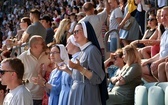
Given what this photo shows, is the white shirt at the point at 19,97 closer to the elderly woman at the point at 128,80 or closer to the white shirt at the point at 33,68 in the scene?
the elderly woman at the point at 128,80

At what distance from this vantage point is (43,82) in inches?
292

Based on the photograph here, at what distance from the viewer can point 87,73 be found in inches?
259

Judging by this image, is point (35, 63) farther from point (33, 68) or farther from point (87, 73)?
point (87, 73)

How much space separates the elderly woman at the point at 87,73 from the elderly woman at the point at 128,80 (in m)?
0.98

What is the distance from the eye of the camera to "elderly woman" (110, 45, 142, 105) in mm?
7809

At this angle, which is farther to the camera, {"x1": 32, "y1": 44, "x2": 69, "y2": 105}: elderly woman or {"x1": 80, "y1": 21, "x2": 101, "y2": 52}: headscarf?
{"x1": 32, "y1": 44, "x2": 69, "y2": 105}: elderly woman

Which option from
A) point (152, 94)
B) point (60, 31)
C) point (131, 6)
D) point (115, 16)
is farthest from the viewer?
point (115, 16)

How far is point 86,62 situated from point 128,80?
127 centimetres

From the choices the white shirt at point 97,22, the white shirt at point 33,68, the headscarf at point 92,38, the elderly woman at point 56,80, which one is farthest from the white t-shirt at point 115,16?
the headscarf at point 92,38

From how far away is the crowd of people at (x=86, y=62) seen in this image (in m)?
6.59

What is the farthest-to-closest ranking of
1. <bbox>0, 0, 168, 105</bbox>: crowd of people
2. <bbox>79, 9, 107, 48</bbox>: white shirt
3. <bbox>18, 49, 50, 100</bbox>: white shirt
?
<bbox>79, 9, 107, 48</bbox>: white shirt → <bbox>18, 49, 50, 100</bbox>: white shirt → <bbox>0, 0, 168, 105</bbox>: crowd of people

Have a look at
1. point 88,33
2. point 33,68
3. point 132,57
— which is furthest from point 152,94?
point 33,68

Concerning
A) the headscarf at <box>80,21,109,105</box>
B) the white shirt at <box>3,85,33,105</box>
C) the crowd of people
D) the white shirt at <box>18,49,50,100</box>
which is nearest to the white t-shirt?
the crowd of people

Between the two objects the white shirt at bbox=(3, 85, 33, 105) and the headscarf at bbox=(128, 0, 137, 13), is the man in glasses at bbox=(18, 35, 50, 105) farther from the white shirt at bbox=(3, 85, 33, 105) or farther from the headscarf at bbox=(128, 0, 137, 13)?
the headscarf at bbox=(128, 0, 137, 13)
